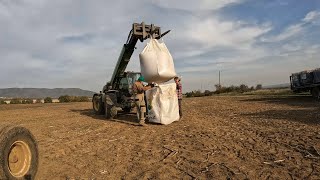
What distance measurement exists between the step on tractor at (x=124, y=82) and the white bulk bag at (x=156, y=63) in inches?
74.6

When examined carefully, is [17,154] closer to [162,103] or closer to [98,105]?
[162,103]

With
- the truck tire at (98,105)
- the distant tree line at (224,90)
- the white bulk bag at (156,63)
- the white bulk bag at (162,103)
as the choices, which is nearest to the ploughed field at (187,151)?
the white bulk bag at (162,103)

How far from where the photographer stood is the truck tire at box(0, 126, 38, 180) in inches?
191

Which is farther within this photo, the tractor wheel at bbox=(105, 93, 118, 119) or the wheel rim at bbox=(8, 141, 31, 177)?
the tractor wheel at bbox=(105, 93, 118, 119)

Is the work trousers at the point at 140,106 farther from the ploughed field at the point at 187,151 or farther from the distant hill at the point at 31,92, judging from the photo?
the distant hill at the point at 31,92

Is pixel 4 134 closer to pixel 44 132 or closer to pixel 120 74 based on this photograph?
pixel 44 132

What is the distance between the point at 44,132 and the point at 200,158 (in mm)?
6629

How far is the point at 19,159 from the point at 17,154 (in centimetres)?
9

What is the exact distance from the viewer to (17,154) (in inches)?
215

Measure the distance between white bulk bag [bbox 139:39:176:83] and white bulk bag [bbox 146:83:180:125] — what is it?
0.36 m

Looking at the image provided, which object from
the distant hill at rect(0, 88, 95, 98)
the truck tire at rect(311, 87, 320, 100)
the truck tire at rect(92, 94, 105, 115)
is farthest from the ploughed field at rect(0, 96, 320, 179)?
the distant hill at rect(0, 88, 95, 98)

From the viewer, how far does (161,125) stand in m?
12.0

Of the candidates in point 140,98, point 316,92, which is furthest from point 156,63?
point 316,92

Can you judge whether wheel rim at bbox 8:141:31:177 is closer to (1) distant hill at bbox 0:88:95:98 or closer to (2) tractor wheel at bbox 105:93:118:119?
(2) tractor wheel at bbox 105:93:118:119
